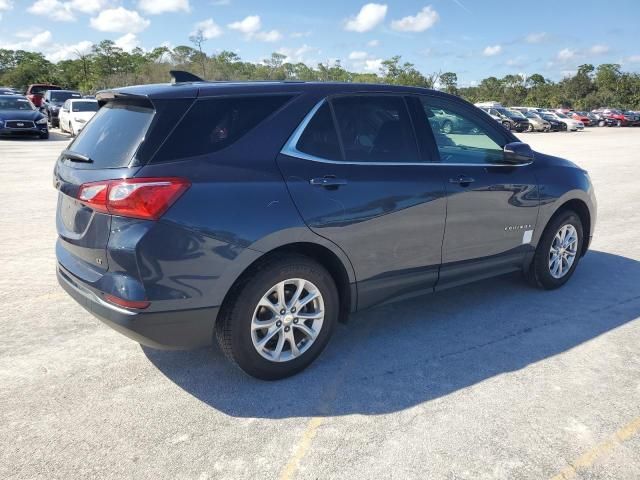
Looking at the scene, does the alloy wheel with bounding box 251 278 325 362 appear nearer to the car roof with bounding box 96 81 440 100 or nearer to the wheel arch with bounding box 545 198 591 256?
the car roof with bounding box 96 81 440 100

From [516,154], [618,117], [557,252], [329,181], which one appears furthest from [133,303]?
[618,117]

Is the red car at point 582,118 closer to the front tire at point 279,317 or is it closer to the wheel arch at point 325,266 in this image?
the wheel arch at point 325,266

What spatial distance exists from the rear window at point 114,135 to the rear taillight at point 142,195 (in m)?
0.15

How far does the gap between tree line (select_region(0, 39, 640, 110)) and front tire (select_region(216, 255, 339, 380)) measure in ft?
192

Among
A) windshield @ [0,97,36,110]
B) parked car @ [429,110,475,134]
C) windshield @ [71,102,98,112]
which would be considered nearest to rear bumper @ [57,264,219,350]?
parked car @ [429,110,475,134]

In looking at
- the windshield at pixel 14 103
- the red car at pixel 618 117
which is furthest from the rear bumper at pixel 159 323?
the red car at pixel 618 117

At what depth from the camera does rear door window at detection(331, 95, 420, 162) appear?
3.46 metres

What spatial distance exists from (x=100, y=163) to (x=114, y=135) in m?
0.20

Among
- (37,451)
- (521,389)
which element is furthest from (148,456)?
(521,389)

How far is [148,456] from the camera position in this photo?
258cm

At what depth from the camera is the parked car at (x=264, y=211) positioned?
9.04ft

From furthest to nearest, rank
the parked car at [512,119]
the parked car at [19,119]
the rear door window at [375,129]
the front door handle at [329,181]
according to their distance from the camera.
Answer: the parked car at [512,119] < the parked car at [19,119] < the rear door window at [375,129] < the front door handle at [329,181]

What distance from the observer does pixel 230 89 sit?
10.1 ft

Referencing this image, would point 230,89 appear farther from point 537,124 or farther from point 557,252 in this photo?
point 537,124
